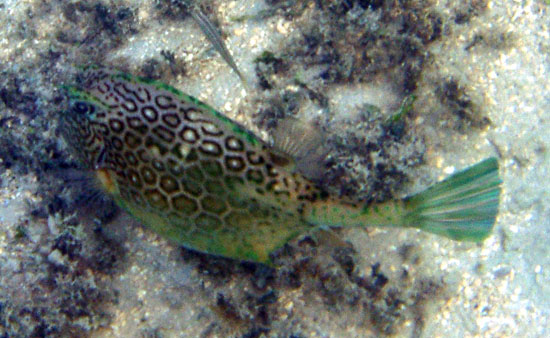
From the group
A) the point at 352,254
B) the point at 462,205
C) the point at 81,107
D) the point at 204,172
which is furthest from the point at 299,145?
the point at 81,107

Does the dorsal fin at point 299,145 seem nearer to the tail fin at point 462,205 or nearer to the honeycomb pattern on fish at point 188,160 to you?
the honeycomb pattern on fish at point 188,160

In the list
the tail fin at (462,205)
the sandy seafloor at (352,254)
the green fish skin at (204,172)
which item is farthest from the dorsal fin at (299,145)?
the sandy seafloor at (352,254)

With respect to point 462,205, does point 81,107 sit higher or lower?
lower

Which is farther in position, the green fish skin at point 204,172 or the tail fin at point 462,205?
the green fish skin at point 204,172

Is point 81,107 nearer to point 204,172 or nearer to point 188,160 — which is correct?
point 188,160

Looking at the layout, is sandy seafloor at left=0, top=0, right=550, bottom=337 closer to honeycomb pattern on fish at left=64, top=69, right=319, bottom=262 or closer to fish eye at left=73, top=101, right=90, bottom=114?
honeycomb pattern on fish at left=64, top=69, right=319, bottom=262

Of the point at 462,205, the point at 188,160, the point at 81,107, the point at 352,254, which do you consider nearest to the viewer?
the point at 462,205

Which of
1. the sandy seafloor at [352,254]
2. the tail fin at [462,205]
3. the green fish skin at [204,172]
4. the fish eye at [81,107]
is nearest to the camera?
the tail fin at [462,205]
